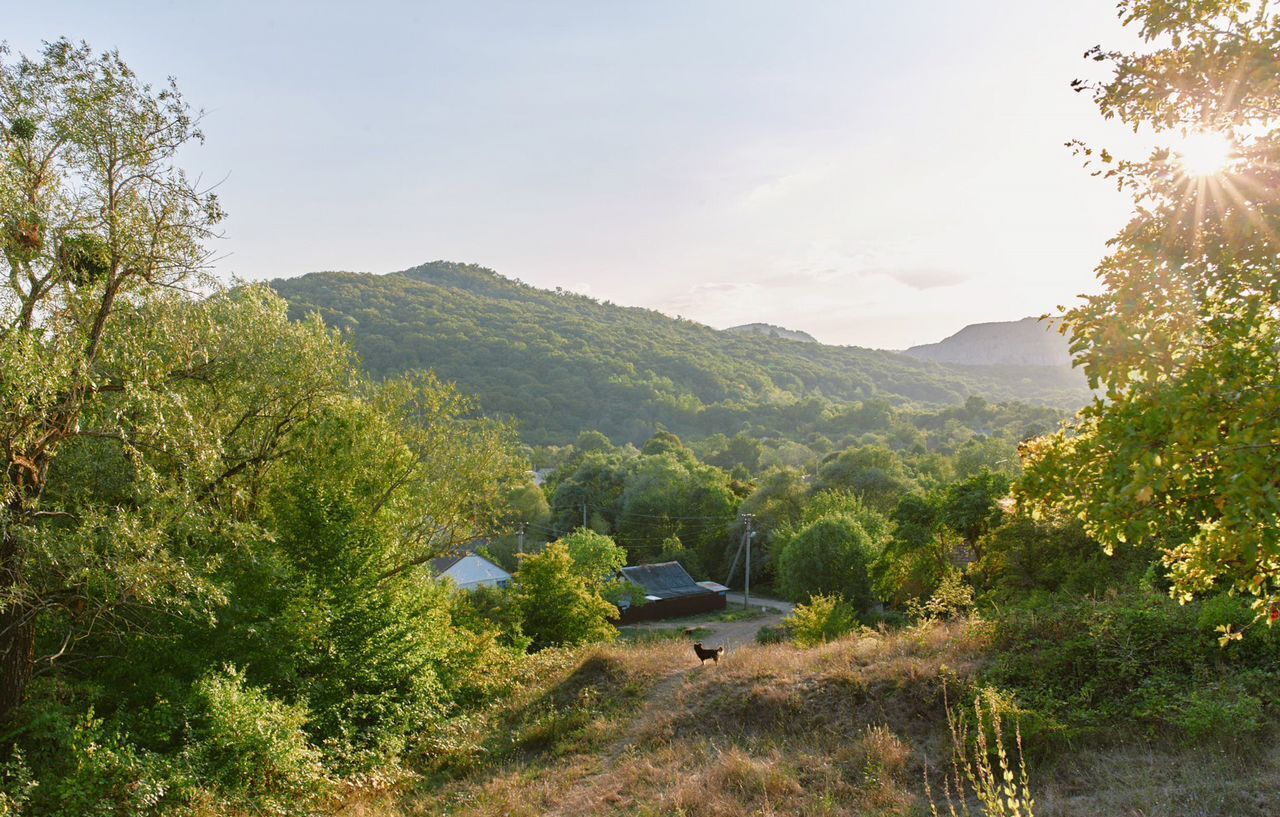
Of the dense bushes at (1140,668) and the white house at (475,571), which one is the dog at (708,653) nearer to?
the dense bushes at (1140,668)

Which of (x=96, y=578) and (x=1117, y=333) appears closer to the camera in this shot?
(x=1117, y=333)

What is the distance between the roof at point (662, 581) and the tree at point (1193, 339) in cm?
4073

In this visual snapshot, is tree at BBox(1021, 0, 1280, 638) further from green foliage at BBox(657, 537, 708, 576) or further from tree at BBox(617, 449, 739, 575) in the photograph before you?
tree at BBox(617, 449, 739, 575)

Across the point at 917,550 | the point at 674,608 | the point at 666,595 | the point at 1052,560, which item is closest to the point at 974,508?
the point at 917,550

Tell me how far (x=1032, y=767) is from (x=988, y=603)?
938cm

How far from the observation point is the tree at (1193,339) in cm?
345

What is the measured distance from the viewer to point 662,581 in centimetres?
4575

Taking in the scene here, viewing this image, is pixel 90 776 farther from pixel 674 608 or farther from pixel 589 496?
pixel 589 496

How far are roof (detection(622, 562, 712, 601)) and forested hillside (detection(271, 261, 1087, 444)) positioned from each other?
150 ft

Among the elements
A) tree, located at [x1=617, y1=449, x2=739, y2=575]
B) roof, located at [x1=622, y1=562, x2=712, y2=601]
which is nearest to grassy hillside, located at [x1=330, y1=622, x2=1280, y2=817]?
roof, located at [x1=622, y1=562, x2=712, y2=601]

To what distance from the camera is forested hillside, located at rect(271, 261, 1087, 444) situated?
10931 centimetres

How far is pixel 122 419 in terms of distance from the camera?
988 centimetres

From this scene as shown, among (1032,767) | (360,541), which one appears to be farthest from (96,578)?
(1032,767)

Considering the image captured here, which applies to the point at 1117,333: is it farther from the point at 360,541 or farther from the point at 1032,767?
the point at 360,541
